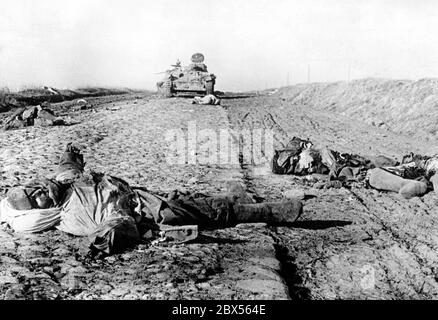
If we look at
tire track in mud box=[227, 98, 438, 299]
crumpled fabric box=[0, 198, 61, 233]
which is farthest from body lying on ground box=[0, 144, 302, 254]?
tire track in mud box=[227, 98, 438, 299]

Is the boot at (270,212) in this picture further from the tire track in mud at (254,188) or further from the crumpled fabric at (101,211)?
the crumpled fabric at (101,211)

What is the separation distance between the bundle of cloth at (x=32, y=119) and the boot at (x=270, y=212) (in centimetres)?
831

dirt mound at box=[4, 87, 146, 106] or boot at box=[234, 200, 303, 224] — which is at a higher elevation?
dirt mound at box=[4, 87, 146, 106]

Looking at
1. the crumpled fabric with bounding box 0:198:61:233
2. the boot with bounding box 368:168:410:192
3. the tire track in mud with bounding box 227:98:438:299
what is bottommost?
the tire track in mud with bounding box 227:98:438:299

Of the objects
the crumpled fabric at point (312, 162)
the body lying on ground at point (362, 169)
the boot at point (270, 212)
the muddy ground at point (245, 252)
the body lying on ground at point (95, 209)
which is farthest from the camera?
the crumpled fabric at point (312, 162)

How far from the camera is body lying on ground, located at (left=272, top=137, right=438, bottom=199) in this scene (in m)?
6.99

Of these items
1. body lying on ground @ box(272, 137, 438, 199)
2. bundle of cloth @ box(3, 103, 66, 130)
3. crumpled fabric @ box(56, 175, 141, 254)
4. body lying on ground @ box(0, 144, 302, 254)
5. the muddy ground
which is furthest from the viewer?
bundle of cloth @ box(3, 103, 66, 130)

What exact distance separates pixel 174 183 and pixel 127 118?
6.71 metres

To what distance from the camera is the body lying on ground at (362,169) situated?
699 cm

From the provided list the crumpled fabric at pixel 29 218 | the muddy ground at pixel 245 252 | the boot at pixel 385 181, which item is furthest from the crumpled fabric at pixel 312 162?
the crumpled fabric at pixel 29 218

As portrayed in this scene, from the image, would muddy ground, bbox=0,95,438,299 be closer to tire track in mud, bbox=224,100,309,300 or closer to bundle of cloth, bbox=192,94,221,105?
tire track in mud, bbox=224,100,309,300

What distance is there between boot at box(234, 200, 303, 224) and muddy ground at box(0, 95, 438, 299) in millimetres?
126
